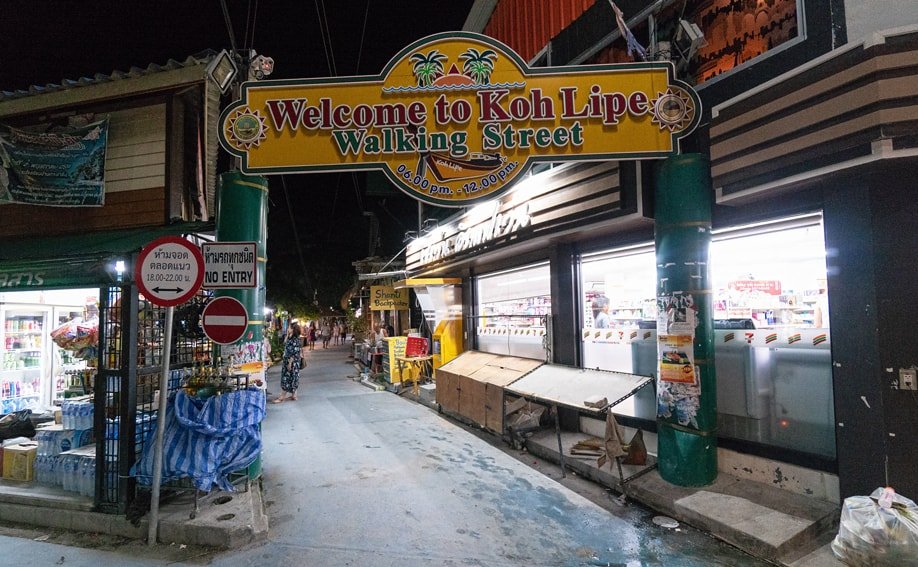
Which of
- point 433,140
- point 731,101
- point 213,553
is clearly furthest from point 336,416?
point 731,101

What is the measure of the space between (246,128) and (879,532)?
6.88 meters

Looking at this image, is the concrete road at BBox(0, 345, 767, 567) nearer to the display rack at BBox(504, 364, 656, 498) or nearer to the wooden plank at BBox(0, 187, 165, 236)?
the display rack at BBox(504, 364, 656, 498)

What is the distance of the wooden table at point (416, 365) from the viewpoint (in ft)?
41.9

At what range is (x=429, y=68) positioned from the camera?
4980 millimetres

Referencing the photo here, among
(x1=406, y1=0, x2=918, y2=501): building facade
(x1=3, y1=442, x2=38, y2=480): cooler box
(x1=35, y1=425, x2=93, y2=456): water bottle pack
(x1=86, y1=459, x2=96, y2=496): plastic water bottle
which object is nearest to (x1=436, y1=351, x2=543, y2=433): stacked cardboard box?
(x1=406, y1=0, x2=918, y2=501): building facade

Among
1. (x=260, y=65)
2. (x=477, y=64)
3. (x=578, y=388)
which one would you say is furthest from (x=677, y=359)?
(x=260, y=65)

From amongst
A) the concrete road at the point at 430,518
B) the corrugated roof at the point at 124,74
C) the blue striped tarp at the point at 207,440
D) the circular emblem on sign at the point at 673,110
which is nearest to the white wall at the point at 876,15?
the circular emblem on sign at the point at 673,110

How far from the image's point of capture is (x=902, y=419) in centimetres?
378

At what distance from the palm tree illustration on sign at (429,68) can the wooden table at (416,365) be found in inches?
353

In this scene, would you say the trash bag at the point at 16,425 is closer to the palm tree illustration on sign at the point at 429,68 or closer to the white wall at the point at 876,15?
the palm tree illustration on sign at the point at 429,68

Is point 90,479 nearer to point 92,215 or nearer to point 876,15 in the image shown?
point 92,215

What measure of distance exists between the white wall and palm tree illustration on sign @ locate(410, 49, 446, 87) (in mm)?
3792

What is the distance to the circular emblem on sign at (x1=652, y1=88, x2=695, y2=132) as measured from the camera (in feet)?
15.8

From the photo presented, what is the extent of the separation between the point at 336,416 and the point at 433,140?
7.21m
